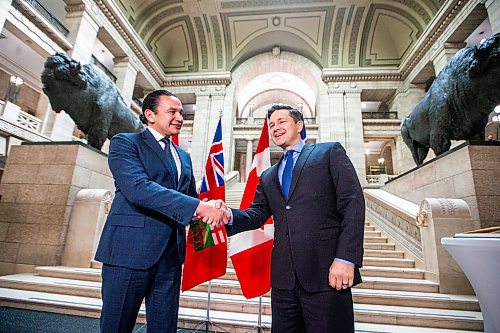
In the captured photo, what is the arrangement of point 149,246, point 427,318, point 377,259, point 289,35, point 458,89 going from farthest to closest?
1. point 289,35
2. point 458,89
3. point 377,259
4. point 427,318
5. point 149,246

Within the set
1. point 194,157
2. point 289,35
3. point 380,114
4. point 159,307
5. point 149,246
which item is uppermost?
point 289,35

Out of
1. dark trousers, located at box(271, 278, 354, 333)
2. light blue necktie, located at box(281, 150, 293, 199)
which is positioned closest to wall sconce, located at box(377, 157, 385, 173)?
light blue necktie, located at box(281, 150, 293, 199)

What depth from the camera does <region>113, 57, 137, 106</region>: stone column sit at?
14.2m

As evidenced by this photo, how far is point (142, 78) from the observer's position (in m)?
16.4

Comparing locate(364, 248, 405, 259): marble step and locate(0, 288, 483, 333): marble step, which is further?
locate(364, 248, 405, 259): marble step

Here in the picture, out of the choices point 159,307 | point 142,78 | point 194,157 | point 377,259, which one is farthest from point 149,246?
point 142,78

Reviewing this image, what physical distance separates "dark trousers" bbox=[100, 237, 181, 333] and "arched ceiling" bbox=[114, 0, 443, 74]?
653 inches

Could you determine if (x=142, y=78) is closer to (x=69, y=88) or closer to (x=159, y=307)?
(x=69, y=88)

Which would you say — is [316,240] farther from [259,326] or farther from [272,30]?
[272,30]

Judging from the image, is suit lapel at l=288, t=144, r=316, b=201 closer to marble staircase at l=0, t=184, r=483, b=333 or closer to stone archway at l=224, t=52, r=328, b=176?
marble staircase at l=0, t=184, r=483, b=333

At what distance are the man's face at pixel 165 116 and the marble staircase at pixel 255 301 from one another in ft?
6.39

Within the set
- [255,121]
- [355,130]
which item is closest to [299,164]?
[355,130]

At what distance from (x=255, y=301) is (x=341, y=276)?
2.22 meters

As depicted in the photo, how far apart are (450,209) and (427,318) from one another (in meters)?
1.77
